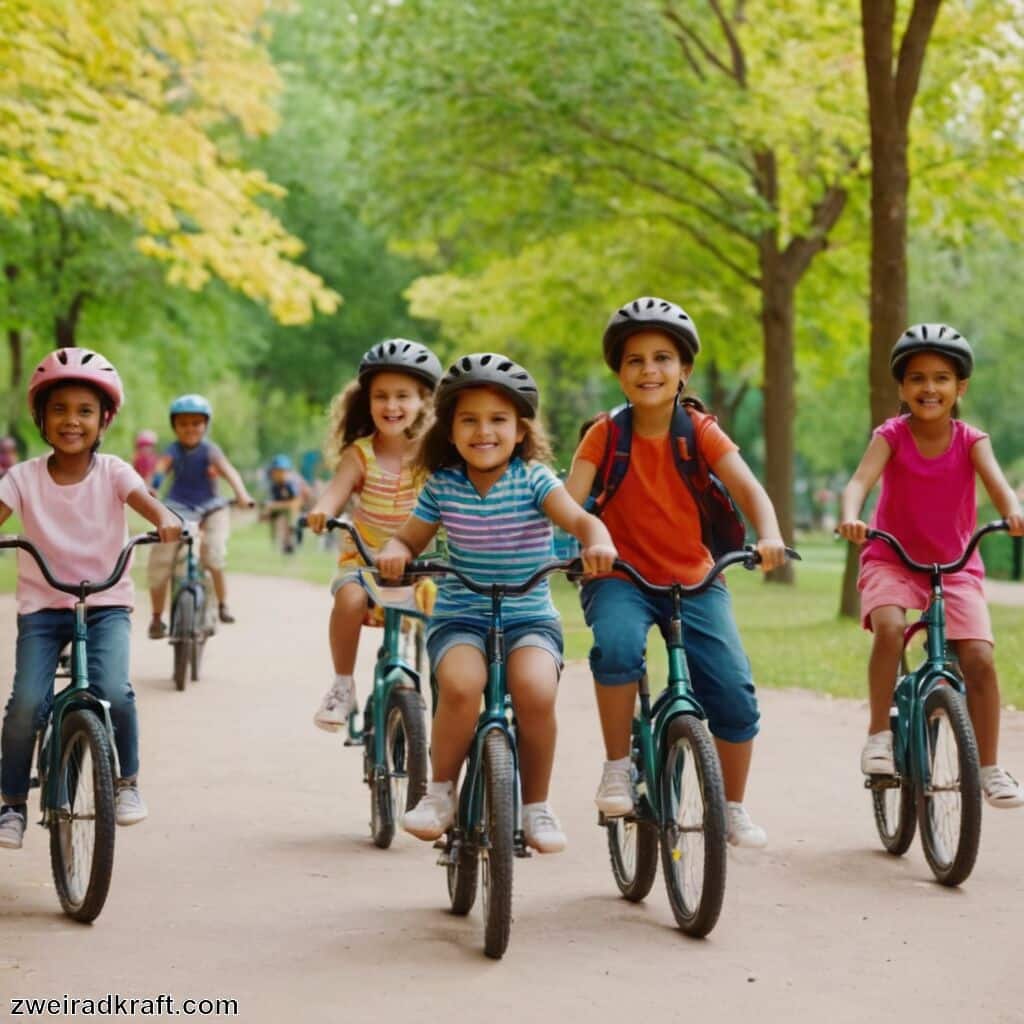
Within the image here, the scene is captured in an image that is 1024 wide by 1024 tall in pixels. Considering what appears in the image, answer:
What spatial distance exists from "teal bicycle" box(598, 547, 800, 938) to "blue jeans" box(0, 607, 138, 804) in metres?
1.68

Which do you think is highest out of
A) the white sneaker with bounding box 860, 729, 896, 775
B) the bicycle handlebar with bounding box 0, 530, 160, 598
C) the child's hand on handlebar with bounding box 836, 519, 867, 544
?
the child's hand on handlebar with bounding box 836, 519, 867, 544

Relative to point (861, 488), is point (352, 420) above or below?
above

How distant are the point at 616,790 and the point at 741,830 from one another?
16.2 inches

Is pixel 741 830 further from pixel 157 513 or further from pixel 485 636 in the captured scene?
pixel 157 513

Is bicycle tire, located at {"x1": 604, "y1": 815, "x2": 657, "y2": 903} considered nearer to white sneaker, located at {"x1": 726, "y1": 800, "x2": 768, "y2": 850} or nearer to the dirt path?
the dirt path

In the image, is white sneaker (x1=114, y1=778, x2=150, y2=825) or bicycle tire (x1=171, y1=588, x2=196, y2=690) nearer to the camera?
white sneaker (x1=114, y1=778, x2=150, y2=825)

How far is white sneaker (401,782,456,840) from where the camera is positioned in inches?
235

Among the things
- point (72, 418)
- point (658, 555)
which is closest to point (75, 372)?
point (72, 418)

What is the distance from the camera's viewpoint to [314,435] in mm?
73875

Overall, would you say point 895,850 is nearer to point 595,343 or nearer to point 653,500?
point 653,500

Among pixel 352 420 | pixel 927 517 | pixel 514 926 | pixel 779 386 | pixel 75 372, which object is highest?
pixel 779 386

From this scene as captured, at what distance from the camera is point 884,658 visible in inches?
293

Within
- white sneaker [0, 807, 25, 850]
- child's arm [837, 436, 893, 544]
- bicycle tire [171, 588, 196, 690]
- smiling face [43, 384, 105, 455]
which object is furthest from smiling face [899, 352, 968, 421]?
bicycle tire [171, 588, 196, 690]

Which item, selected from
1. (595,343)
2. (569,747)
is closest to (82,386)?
(569,747)
